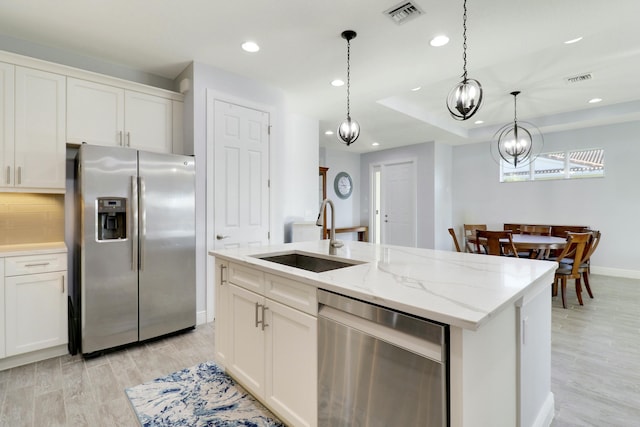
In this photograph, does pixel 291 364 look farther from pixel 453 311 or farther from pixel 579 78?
pixel 579 78

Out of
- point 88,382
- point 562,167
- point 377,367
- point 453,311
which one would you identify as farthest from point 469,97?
point 562,167

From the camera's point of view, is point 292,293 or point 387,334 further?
point 292,293

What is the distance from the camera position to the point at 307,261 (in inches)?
91.1

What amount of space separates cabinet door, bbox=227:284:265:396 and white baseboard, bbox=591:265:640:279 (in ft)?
21.5

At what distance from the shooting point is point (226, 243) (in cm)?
349

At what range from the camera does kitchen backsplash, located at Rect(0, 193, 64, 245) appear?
9.27 ft

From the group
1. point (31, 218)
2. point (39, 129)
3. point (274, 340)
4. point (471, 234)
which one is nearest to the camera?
point (274, 340)

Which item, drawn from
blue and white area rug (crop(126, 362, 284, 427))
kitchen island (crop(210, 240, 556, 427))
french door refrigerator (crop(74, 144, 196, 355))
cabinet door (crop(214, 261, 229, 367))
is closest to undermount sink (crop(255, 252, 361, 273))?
kitchen island (crop(210, 240, 556, 427))

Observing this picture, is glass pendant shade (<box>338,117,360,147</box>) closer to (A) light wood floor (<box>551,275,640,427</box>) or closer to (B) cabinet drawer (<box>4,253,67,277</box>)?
(A) light wood floor (<box>551,275,640,427</box>)

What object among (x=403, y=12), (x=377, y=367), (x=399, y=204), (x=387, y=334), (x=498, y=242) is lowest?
(x=377, y=367)

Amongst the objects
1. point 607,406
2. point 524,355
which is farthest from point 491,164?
point 524,355

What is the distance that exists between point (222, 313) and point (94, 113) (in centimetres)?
→ 229

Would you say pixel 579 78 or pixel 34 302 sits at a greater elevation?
pixel 579 78

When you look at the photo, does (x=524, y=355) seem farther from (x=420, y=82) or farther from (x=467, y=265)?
(x=420, y=82)
